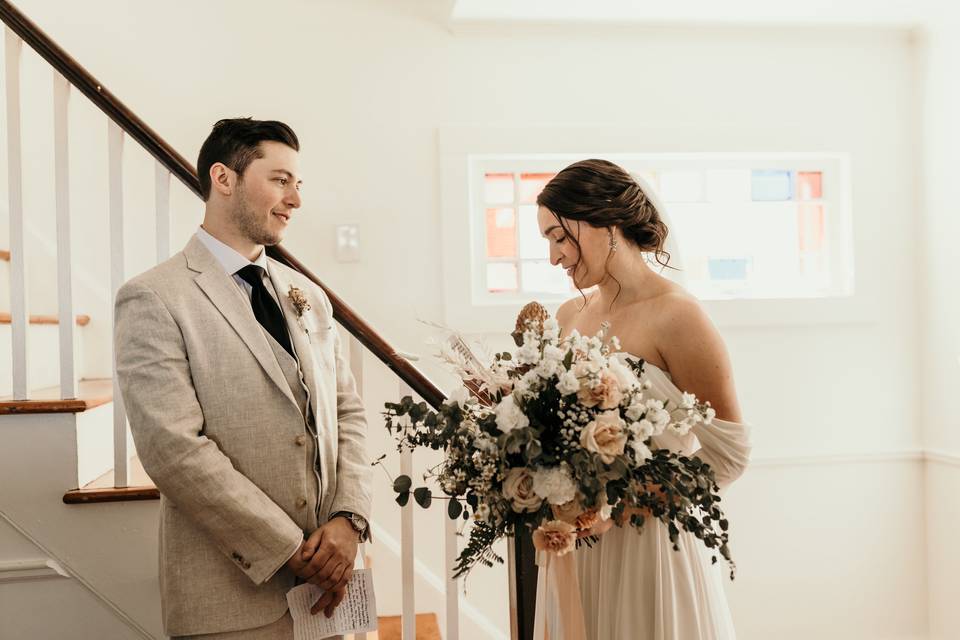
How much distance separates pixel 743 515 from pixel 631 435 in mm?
2790

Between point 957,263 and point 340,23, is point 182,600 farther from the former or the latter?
point 957,263

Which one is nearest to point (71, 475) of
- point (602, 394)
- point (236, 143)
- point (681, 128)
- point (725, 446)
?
point (236, 143)

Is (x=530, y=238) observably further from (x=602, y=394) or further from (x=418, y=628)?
(x=602, y=394)

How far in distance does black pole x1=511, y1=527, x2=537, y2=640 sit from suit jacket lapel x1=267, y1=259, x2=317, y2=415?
571 mm

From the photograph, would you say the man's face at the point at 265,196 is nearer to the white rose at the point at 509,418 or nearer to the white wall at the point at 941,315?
the white rose at the point at 509,418

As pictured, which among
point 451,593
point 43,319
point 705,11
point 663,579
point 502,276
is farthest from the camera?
point 502,276

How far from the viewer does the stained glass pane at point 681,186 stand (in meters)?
3.93

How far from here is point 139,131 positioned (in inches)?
81.0

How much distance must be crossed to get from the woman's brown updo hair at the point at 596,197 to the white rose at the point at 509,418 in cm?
64

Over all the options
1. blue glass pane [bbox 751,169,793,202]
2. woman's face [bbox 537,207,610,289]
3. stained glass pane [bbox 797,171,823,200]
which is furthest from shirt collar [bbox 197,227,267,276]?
stained glass pane [bbox 797,171,823,200]

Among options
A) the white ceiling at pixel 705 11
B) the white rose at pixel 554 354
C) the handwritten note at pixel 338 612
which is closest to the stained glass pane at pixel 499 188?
the white ceiling at pixel 705 11

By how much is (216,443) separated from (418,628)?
1.59 meters

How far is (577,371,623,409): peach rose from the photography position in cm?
125

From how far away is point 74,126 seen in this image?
3.34 meters
